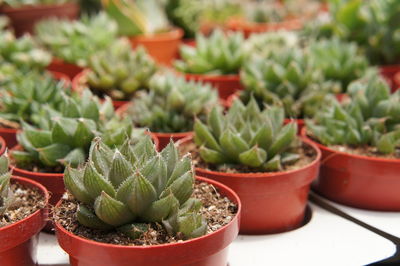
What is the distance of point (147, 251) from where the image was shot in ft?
3.19

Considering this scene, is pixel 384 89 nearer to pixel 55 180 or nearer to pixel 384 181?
pixel 384 181

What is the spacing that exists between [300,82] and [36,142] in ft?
2.77

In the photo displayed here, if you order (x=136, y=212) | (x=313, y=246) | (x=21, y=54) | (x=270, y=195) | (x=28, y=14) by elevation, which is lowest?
(x=313, y=246)

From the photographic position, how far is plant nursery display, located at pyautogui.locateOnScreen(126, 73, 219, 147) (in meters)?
1.66

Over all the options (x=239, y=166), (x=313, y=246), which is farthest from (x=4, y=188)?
(x=313, y=246)

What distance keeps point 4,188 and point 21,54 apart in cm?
109

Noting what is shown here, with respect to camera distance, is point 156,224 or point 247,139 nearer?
point 156,224

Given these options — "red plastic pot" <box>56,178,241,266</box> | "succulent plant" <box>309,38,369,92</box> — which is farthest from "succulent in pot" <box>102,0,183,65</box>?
"red plastic pot" <box>56,178,241,266</box>

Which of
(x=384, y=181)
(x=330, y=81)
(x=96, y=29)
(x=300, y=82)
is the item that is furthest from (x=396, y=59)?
(x=96, y=29)

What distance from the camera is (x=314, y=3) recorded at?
3.70 metres

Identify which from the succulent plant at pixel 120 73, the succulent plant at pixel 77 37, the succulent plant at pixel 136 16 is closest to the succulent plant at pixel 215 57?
the succulent plant at pixel 120 73

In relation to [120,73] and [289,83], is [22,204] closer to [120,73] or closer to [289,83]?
[120,73]

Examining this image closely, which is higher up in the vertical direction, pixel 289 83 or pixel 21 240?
pixel 289 83

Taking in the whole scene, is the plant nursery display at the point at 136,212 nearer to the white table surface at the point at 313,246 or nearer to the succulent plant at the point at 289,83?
the white table surface at the point at 313,246
